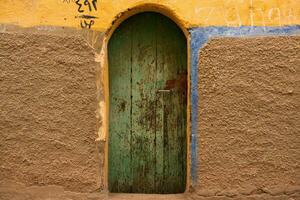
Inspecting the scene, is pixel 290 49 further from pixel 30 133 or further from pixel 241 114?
pixel 30 133

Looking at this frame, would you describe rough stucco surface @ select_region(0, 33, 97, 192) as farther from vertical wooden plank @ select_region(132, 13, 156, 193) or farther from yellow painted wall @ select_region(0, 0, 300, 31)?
vertical wooden plank @ select_region(132, 13, 156, 193)

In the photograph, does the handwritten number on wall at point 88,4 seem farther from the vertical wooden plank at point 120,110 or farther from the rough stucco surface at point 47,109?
the vertical wooden plank at point 120,110

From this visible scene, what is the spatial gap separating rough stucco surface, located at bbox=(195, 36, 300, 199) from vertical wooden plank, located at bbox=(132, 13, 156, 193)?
1.72 feet

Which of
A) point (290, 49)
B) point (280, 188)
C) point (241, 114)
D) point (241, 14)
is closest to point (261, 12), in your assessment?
point (241, 14)

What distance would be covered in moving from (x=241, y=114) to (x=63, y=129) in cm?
142

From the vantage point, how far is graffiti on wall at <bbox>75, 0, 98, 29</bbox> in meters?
3.45

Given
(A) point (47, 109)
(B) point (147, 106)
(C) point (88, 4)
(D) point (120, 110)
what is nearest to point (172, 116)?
(B) point (147, 106)

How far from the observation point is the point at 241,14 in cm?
342

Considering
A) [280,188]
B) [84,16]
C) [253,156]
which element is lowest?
[280,188]

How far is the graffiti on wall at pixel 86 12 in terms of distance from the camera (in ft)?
11.3

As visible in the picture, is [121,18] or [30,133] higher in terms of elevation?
[121,18]

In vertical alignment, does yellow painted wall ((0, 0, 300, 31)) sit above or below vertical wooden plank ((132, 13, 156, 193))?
above

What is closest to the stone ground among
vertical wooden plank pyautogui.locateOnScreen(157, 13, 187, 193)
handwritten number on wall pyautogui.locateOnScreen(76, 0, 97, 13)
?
vertical wooden plank pyautogui.locateOnScreen(157, 13, 187, 193)

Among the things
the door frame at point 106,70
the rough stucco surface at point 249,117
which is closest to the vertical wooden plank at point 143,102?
the door frame at point 106,70
